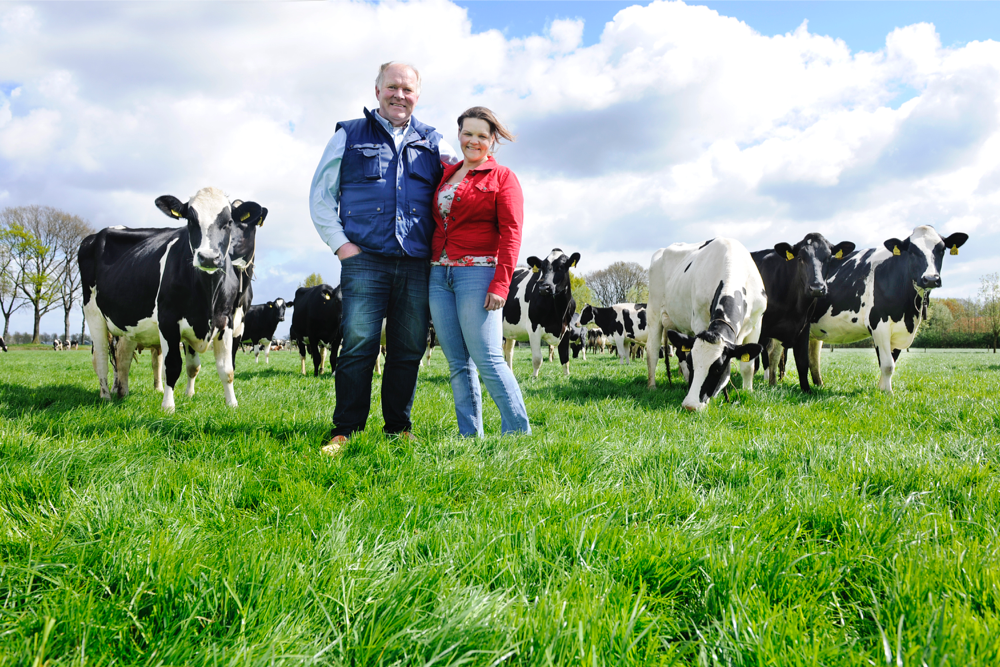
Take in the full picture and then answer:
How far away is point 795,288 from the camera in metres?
8.25

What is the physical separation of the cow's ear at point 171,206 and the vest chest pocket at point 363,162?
278cm

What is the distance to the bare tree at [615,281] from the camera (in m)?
58.3

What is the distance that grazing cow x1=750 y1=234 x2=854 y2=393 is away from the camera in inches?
313

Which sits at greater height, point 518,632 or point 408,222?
point 408,222

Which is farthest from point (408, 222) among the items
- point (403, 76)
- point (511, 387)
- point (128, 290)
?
point (128, 290)

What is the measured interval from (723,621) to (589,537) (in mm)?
569

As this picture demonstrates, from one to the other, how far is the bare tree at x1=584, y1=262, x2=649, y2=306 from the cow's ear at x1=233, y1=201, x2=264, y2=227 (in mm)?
53080

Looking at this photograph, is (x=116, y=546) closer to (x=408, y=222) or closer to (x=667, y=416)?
(x=408, y=222)

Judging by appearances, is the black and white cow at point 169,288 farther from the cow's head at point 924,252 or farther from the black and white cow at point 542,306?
the cow's head at point 924,252

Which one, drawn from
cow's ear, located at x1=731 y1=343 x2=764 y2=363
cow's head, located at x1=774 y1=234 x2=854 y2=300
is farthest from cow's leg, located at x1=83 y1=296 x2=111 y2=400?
cow's head, located at x1=774 y1=234 x2=854 y2=300

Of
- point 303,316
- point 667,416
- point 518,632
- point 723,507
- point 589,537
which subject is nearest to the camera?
point 518,632

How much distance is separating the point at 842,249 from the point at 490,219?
803 cm

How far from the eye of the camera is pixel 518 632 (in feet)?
4.71

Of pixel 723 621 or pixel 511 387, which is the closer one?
pixel 723 621
